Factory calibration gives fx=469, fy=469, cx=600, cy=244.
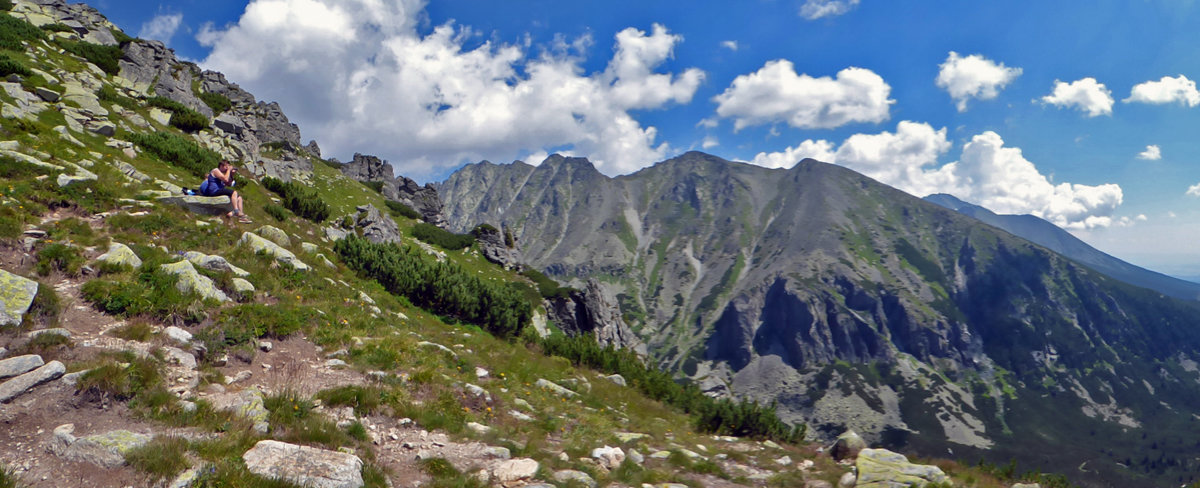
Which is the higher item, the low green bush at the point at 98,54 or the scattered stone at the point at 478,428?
the low green bush at the point at 98,54

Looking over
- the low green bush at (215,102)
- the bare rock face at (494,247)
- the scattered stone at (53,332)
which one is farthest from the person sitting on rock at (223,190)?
the bare rock face at (494,247)

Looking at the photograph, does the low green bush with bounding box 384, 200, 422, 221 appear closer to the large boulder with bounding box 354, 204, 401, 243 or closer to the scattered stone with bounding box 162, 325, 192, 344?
the large boulder with bounding box 354, 204, 401, 243

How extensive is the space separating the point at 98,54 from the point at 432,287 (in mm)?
35480

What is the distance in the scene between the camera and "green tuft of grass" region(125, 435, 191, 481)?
589 cm

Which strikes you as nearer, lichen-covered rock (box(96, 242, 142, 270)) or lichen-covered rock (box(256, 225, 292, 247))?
lichen-covered rock (box(96, 242, 142, 270))

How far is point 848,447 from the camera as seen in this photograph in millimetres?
12586

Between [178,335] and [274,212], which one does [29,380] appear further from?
[274,212]

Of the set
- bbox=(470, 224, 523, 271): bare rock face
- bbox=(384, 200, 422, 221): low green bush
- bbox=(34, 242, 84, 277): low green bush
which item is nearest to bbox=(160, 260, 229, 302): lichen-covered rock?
bbox=(34, 242, 84, 277): low green bush

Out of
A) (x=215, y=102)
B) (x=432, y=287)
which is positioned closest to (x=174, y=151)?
(x=432, y=287)

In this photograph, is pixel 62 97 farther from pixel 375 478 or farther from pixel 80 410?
pixel 375 478

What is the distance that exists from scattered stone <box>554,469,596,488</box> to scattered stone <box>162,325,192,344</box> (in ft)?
27.2

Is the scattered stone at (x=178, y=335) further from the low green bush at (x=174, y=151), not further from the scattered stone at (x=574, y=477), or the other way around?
the low green bush at (x=174, y=151)

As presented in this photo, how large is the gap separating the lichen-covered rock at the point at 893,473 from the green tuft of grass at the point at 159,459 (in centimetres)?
1154

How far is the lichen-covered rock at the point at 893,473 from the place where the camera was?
943 cm
